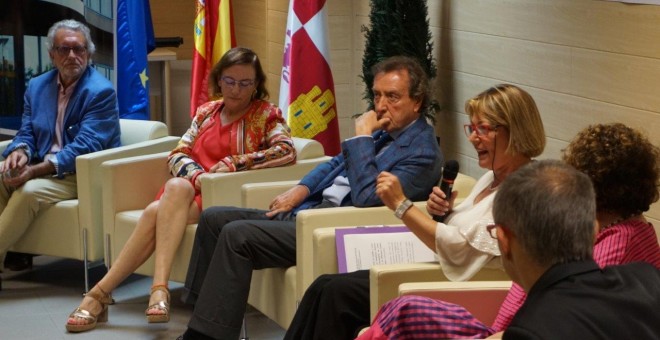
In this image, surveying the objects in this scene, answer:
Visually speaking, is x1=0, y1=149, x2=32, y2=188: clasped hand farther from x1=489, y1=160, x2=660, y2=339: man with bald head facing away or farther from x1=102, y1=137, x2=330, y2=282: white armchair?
x1=489, y1=160, x2=660, y2=339: man with bald head facing away

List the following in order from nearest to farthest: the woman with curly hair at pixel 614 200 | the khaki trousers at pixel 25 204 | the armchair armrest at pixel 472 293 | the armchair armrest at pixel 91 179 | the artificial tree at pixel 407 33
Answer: the woman with curly hair at pixel 614 200
the armchair armrest at pixel 472 293
the armchair armrest at pixel 91 179
the khaki trousers at pixel 25 204
the artificial tree at pixel 407 33

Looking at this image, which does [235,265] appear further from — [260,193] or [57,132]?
[57,132]

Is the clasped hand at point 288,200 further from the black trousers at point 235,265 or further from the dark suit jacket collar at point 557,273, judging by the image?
the dark suit jacket collar at point 557,273

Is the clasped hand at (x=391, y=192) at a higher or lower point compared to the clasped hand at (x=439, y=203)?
higher

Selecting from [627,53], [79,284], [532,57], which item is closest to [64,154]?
[79,284]

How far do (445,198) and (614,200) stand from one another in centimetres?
83

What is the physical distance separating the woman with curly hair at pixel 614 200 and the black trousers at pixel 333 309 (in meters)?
0.71

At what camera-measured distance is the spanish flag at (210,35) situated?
6879 mm

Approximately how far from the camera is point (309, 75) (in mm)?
6117

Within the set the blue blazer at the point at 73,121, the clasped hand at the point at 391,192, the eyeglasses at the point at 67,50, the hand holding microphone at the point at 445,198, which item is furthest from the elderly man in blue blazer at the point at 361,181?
the eyeglasses at the point at 67,50

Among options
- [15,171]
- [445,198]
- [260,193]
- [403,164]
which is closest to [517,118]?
[445,198]

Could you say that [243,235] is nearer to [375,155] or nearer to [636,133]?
[375,155]

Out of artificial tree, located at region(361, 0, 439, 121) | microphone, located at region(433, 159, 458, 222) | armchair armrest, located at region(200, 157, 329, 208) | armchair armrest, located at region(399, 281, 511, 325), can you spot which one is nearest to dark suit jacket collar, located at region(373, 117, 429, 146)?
microphone, located at region(433, 159, 458, 222)

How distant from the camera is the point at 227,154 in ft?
16.1
